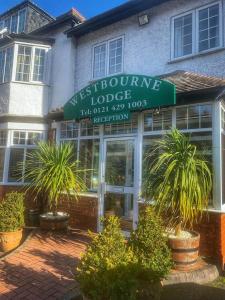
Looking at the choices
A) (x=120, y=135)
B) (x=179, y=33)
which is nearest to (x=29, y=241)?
(x=120, y=135)

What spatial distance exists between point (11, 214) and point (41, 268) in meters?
1.82

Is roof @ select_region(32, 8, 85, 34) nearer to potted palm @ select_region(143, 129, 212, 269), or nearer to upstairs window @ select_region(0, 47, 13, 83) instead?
upstairs window @ select_region(0, 47, 13, 83)

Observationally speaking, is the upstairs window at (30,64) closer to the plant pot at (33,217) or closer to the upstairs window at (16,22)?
the upstairs window at (16,22)

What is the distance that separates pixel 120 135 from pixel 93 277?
16.7ft

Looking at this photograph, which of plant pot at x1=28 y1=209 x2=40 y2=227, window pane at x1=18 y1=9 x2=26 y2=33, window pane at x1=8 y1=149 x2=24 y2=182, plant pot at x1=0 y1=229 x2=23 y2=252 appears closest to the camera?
plant pot at x1=0 y1=229 x2=23 y2=252

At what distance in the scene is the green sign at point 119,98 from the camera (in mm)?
6837

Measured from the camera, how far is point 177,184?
17.9 feet

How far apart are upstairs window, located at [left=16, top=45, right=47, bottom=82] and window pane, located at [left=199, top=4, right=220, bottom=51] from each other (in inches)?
255

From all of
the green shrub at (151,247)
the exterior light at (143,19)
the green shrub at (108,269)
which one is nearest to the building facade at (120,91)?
the exterior light at (143,19)

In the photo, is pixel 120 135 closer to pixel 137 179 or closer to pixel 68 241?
pixel 137 179

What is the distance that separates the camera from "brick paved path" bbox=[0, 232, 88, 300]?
4.46m

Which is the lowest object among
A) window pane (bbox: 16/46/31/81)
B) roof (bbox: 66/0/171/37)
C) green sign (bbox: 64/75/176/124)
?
green sign (bbox: 64/75/176/124)

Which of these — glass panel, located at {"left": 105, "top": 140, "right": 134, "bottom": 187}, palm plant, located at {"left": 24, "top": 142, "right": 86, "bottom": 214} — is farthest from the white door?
palm plant, located at {"left": 24, "top": 142, "right": 86, "bottom": 214}

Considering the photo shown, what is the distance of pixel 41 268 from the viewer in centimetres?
539
